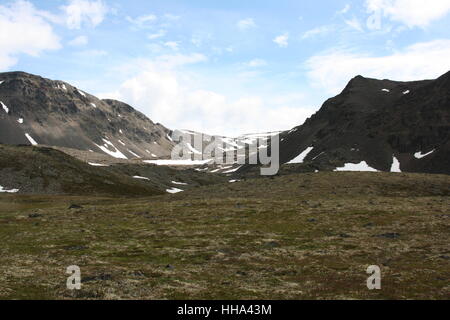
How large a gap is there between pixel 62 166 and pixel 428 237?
14216 cm

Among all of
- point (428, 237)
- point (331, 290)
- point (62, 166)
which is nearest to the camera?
point (331, 290)

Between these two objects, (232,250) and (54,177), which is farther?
(54,177)

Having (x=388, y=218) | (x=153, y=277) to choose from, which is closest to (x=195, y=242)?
(x=153, y=277)

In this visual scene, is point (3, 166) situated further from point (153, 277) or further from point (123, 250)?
point (153, 277)

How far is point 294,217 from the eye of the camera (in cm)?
5566

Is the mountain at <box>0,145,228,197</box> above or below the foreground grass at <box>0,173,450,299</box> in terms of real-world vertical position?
above

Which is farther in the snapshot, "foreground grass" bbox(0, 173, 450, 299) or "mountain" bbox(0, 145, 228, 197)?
"mountain" bbox(0, 145, 228, 197)

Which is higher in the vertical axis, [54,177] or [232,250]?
[54,177]

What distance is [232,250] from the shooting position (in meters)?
37.7

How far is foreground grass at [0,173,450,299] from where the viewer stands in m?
24.7

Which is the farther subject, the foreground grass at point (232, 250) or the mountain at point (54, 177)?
the mountain at point (54, 177)

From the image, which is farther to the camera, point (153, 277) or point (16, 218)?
point (16, 218)

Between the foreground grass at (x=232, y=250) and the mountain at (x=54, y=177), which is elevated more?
the mountain at (x=54, y=177)

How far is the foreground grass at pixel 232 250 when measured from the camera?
2470 cm
